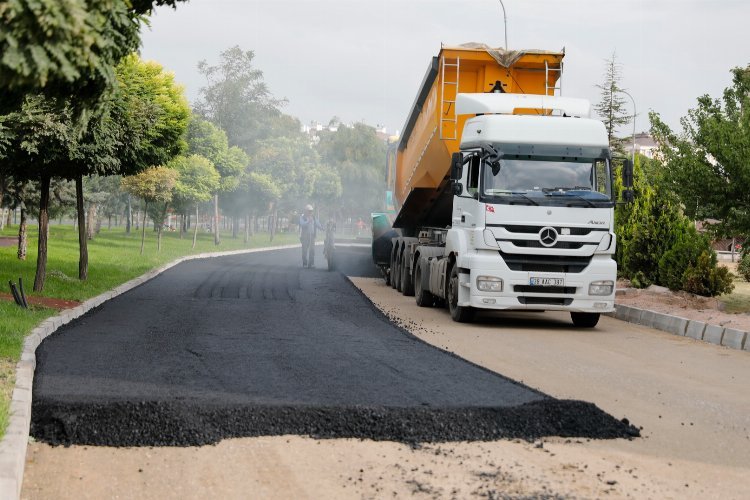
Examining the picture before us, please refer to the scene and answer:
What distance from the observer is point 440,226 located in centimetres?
1928

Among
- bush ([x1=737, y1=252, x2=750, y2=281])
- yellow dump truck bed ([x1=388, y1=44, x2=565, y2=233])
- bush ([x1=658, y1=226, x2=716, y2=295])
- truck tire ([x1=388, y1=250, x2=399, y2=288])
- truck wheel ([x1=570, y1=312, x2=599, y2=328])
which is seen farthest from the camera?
bush ([x1=737, y1=252, x2=750, y2=281])

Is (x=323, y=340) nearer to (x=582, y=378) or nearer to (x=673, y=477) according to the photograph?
(x=582, y=378)

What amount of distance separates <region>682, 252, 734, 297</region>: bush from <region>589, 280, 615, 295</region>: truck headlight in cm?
531

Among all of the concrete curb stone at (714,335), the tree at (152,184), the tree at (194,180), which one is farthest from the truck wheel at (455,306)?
the tree at (194,180)

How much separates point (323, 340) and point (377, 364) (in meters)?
2.29

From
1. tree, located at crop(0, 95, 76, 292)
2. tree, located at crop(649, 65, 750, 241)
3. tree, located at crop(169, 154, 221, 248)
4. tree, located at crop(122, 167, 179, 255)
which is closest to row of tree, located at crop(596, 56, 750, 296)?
tree, located at crop(649, 65, 750, 241)

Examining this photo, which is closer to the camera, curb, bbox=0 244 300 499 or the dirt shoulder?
curb, bbox=0 244 300 499

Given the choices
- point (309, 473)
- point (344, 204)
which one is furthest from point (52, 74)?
point (344, 204)

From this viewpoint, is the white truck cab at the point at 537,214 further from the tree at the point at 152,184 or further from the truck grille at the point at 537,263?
the tree at the point at 152,184

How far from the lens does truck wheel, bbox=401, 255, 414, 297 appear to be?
69.6ft

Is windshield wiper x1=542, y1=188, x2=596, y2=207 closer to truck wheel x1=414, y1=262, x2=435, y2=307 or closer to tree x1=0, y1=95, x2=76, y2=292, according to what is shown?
truck wheel x1=414, y1=262, x2=435, y2=307

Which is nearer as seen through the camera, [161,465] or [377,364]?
[161,465]

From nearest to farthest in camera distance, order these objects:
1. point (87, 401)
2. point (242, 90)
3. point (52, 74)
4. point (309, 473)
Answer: point (52, 74)
point (309, 473)
point (87, 401)
point (242, 90)

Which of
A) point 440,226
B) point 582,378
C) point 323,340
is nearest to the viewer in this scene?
point 582,378
